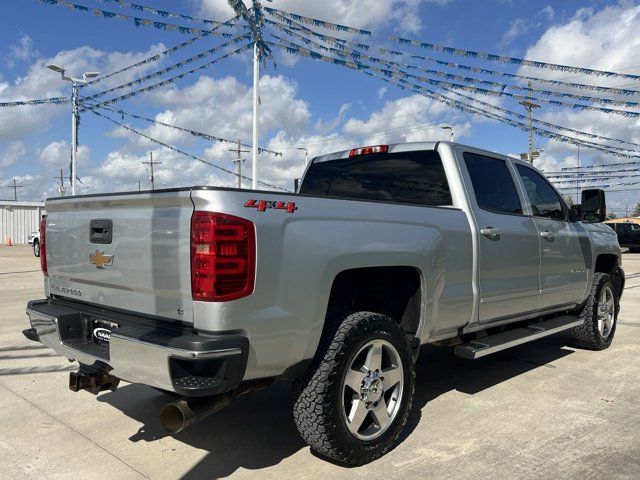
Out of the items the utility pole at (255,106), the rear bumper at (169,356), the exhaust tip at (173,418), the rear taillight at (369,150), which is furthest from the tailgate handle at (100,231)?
the utility pole at (255,106)

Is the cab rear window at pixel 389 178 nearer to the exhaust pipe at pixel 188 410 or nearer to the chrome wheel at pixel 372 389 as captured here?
the chrome wheel at pixel 372 389

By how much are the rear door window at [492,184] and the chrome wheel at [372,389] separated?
1.56 metres

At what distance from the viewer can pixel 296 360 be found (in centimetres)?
294

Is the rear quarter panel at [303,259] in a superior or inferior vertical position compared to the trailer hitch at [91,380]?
superior

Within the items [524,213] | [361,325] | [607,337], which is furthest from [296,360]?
[607,337]

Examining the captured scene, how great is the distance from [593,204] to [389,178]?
92.1 inches

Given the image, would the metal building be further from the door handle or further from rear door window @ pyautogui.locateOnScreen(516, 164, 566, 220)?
the door handle

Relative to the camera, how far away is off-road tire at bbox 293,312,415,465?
299cm

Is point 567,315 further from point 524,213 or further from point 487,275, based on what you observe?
point 487,275

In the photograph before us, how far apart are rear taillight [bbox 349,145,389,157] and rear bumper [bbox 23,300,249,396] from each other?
2494mm

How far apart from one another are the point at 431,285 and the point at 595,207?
9.11 ft

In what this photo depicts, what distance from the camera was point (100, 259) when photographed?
10.6 feet

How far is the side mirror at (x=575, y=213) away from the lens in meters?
5.57

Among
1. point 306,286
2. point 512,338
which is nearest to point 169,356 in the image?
point 306,286
